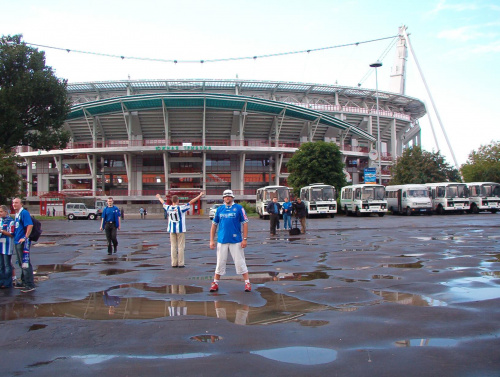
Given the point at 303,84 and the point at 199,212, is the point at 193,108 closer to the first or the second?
the point at 199,212

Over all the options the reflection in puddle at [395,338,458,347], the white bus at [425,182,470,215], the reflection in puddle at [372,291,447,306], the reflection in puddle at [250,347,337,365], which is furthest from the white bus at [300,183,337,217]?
the reflection in puddle at [250,347,337,365]

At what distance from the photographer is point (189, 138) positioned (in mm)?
60625

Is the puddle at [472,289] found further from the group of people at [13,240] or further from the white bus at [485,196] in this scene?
the white bus at [485,196]

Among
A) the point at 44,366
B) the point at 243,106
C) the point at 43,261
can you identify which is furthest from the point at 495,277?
the point at 243,106

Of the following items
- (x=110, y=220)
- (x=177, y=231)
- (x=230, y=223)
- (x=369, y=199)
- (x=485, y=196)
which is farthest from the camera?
(x=369, y=199)

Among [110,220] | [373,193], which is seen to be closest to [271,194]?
[373,193]

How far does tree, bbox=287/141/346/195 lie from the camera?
41938mm

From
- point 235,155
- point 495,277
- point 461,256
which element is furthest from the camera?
A: point 235,155

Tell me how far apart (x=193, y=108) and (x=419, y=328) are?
53014 mm

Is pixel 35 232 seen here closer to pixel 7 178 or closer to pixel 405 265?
pixel 405 265

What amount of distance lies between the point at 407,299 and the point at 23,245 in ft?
22.2

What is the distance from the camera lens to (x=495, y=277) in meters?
7.76

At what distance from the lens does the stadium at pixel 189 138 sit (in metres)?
55.2

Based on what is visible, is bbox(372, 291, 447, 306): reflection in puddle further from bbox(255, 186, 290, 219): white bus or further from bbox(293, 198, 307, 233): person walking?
bbox(255, 186, 290, 219): white bus
